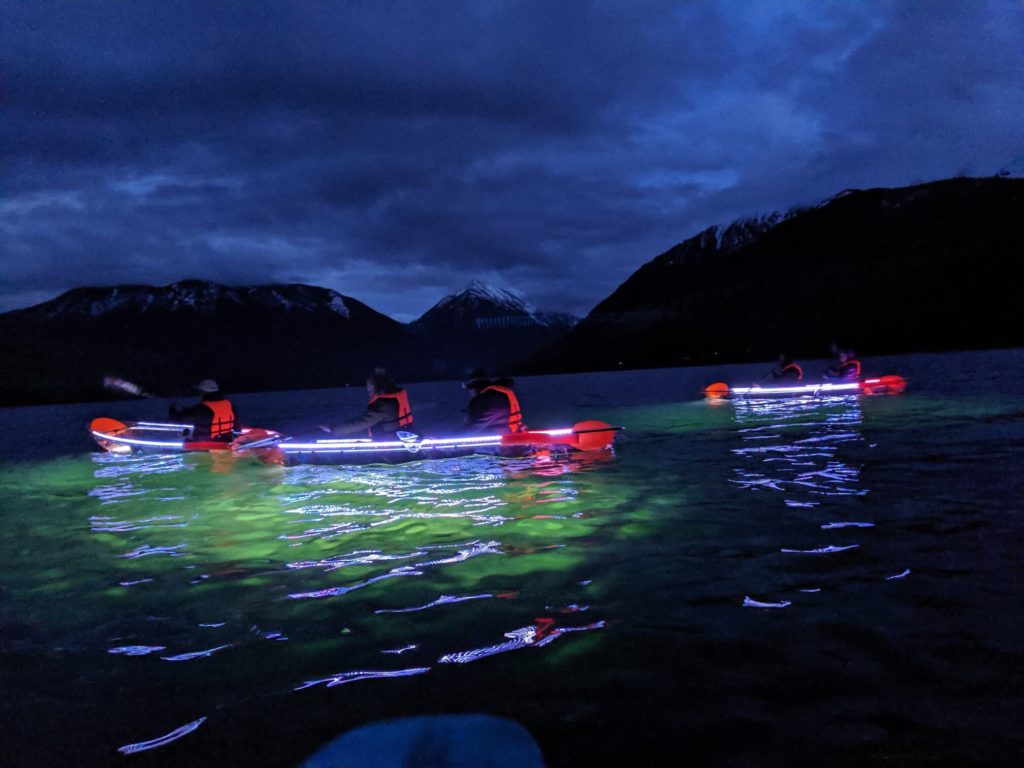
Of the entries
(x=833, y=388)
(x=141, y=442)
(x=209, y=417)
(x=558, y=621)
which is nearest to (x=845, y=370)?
(x=833, y=388)

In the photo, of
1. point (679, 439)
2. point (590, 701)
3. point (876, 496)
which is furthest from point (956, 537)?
point (679, 439)

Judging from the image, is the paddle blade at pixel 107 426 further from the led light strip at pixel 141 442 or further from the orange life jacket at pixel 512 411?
the orange life jacket at pixel 512 411

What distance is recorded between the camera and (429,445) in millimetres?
16656

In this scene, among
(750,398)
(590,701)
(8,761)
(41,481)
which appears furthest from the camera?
(750,398)

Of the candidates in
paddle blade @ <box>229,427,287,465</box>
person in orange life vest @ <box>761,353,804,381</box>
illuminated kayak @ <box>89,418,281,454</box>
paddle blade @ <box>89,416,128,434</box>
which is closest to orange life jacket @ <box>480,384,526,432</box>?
paddle blade @ <box>229,427,287,465</box>

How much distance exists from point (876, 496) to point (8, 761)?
36.5ft

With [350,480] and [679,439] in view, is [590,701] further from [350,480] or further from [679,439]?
[679,439]

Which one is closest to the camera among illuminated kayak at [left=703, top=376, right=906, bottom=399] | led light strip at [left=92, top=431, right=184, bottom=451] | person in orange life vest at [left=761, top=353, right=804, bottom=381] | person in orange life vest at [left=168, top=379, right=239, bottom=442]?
person in orange life vest at [left=168, top=379, right=239, bottom=442]

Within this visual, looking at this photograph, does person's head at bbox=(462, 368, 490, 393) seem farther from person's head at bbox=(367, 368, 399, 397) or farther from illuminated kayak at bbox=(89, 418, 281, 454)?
illuminated kayak at bbox=(89, 418, 281, 454)

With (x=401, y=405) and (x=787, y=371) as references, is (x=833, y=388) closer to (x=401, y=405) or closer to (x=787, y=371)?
(x=787, y=371)

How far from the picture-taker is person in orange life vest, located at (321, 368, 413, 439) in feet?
55.2

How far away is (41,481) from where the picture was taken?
19.5 m

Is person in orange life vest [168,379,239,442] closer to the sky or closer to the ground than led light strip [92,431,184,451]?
closer to the sky

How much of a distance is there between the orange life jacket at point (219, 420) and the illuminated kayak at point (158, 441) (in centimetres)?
25
